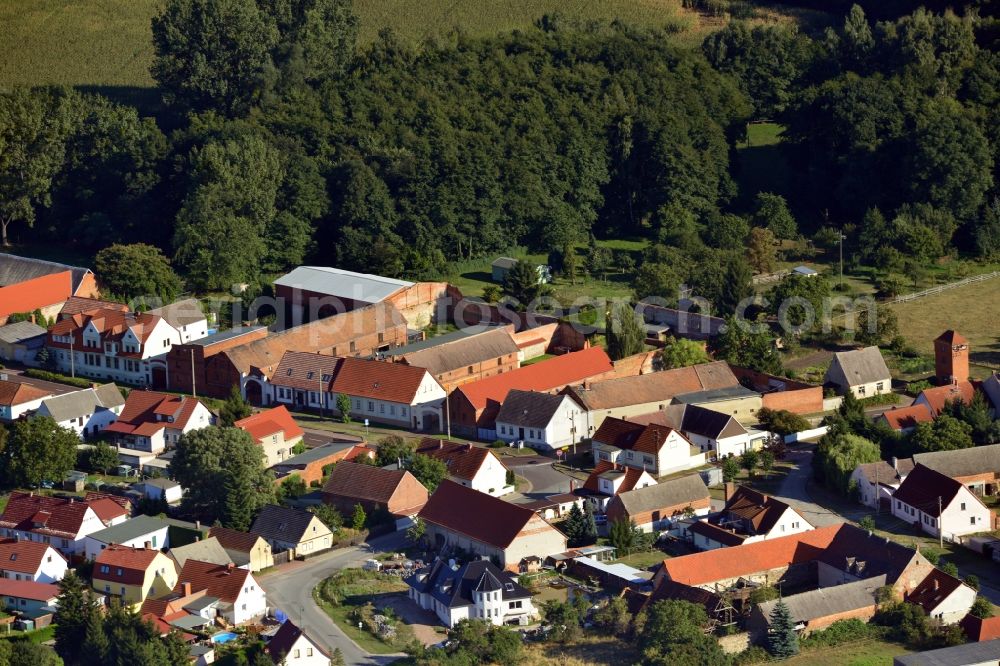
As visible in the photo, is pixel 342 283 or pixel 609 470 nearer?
pixel 609 470

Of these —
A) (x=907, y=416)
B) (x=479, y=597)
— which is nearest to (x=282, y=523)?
(x=479, y=597)

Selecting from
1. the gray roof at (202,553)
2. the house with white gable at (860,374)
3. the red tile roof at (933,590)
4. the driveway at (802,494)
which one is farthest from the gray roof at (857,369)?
the gray roof at (202,553)

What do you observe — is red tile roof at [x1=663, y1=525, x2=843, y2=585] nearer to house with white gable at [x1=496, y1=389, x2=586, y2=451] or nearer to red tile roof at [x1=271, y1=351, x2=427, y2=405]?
house with white gable at [x1=496, y1=389, x2=586, y2=451]

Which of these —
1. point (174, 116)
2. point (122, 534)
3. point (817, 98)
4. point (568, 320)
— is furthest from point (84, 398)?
point (817, 98)

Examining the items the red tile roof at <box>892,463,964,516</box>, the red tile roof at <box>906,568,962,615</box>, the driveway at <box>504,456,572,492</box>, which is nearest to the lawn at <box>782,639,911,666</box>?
the red tile roof at <box>906,568,962,615</box>

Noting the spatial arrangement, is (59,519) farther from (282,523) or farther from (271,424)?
(271,424)

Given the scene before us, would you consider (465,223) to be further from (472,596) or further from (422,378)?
(472,596)
